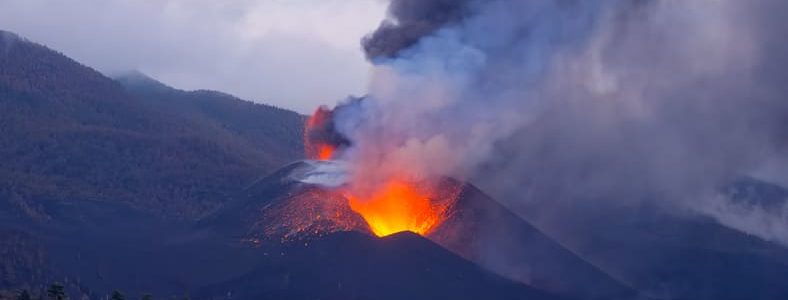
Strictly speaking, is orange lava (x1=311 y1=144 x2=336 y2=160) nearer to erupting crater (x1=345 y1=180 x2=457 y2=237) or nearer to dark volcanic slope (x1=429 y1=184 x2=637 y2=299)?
erupting crater (x1=345 y1=180 x2=457 y2=237)

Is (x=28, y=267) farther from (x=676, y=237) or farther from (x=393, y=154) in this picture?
(x=676, y=237)

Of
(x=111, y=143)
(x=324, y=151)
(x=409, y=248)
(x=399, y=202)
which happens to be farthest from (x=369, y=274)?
(x=111, y=143)

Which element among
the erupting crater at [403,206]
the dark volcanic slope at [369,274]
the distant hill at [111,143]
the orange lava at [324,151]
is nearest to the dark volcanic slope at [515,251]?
the erupting crater at [403,206]

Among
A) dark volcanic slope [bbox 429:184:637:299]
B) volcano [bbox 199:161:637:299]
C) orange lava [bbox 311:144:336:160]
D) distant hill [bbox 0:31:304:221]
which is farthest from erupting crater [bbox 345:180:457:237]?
distant hill [bbox 0:31:304:221]

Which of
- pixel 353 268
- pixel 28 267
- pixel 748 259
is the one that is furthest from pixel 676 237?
pixel 28 267

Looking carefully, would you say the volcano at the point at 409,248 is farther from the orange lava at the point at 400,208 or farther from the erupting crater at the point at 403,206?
the orange lava at the point at 400,208

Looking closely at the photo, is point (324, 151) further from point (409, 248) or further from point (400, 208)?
point (409, 248)
